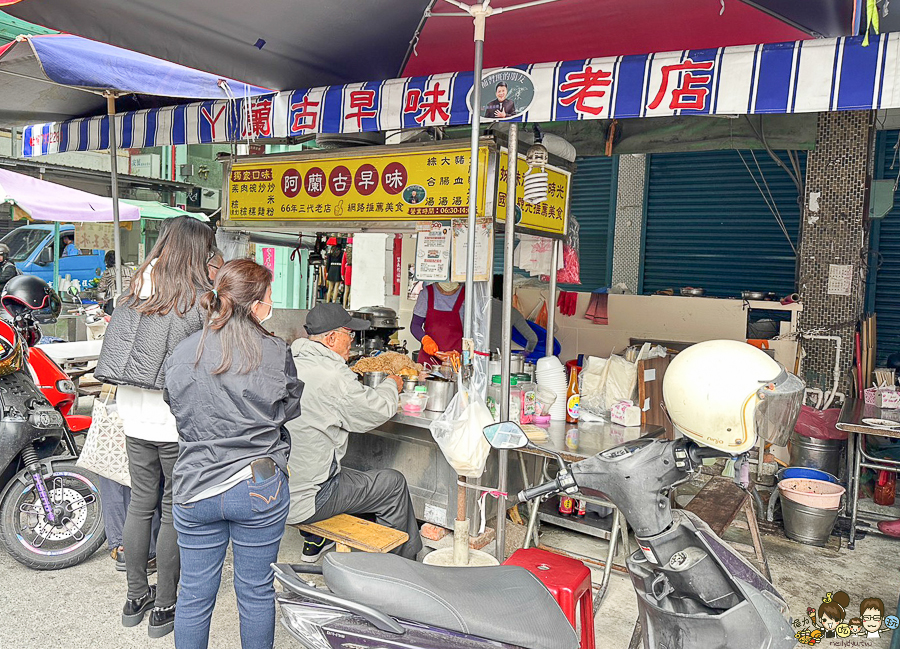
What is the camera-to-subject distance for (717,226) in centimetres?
779

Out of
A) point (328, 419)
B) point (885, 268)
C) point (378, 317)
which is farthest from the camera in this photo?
point (885, 268)

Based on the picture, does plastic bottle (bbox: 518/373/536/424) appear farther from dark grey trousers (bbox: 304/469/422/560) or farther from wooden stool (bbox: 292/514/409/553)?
wooden stool (bbox: 292/514/409/553)

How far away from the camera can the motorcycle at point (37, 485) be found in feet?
11.9

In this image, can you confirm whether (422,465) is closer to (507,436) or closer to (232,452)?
(232,452)

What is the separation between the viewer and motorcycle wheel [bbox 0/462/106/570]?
11.9ft

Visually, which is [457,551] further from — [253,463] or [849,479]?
[849,479]

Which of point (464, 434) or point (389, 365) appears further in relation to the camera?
point (389, 365)

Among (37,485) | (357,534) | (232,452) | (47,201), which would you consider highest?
(47,201)

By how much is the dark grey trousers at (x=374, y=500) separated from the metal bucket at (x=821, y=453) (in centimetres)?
326

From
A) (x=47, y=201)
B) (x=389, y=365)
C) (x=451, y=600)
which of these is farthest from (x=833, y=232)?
(x=47, y=201)

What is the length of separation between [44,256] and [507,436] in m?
13.6

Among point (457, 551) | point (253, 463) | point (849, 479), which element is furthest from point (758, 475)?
point (253, 463)

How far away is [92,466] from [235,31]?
252 cm

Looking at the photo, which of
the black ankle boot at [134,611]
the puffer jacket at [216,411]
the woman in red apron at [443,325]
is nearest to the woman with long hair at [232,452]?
the puffer jacket at [216,411]
